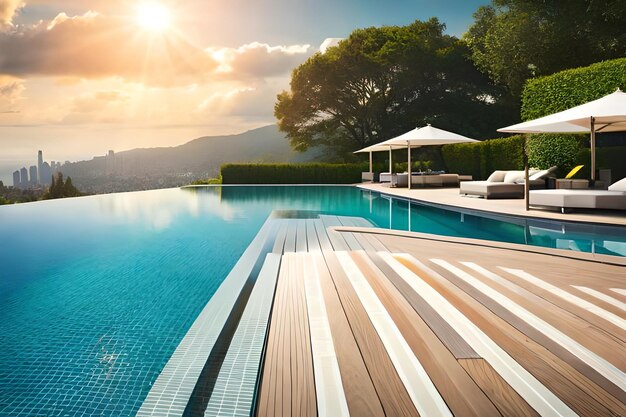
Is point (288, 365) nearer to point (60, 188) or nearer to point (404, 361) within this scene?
point (404, 361)

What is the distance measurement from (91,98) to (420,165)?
27.6m

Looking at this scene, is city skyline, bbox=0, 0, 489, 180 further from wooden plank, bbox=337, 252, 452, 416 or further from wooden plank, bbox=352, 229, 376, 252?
wooden plank, bbox=337, 252, 452, 416

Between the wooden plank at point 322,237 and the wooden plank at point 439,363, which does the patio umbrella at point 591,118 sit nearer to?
the wooden plank at point 322,237

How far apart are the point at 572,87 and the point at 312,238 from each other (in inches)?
426

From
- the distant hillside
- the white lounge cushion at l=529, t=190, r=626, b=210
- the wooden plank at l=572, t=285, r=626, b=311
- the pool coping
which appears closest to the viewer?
the wooden plank at l=572, t=285, r=626, b=311

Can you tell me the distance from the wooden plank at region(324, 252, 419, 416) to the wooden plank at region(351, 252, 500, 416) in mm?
154

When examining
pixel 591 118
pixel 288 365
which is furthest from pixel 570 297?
pixel 591 118

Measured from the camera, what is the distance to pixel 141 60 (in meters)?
37.4

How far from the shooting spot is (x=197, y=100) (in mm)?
44562

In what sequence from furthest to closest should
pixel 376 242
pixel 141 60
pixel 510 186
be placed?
pixel 141 60
pixel 510 186
pixel 376 242

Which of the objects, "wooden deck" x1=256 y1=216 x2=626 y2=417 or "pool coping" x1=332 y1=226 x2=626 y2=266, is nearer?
"wooden deck" x1=256 y1=216 x2=626 y2=417

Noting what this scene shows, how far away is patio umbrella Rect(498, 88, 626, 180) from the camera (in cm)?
787

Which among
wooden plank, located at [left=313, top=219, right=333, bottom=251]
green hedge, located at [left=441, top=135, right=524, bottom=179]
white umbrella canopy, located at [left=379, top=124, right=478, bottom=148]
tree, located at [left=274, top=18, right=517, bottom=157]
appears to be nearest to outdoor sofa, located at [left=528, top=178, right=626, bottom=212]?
wooden plank, located at [left=313, top=219, right=333, bottom=251]

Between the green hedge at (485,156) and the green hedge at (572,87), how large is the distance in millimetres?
2399
